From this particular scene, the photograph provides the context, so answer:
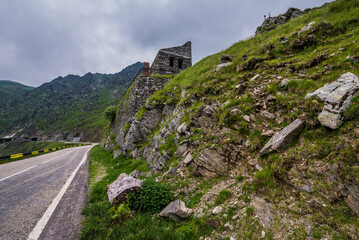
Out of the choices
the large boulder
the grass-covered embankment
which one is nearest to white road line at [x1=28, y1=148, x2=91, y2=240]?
the grass-covered embankment

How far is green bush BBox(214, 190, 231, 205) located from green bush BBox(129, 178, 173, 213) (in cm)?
183

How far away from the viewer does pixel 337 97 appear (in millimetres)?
4562

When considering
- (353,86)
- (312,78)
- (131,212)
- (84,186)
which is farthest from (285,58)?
(84,186)

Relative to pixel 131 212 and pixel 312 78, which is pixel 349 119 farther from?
pixel 131 212

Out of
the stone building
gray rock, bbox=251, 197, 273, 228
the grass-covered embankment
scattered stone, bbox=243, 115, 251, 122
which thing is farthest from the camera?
the stone building

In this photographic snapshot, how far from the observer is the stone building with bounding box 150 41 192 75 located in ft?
72.3

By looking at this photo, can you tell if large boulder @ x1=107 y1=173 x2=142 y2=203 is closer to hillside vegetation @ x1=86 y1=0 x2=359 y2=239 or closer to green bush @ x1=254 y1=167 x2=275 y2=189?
hillside vegetation @ x1=86 y1=0 x2=359 y2=239

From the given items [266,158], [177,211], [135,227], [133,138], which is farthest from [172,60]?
[135,227]

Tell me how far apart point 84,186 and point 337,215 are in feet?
33.6

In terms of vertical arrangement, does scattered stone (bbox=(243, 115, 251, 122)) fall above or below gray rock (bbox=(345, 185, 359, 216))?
above

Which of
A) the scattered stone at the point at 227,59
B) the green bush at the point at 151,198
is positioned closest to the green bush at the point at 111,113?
the scattered stone at the point at 227,59

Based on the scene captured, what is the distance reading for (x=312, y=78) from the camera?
603cm

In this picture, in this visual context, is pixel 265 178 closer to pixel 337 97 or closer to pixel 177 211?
pixel 177 211

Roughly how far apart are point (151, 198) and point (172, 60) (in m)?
21.9
